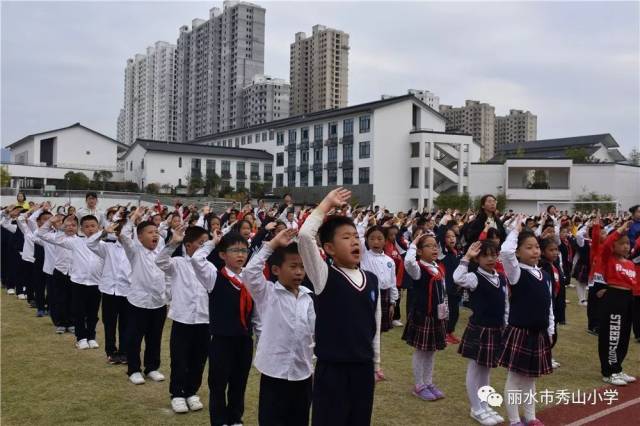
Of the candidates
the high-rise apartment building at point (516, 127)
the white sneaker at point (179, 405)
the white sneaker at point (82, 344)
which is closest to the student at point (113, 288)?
the white sneaker at point (82, 344)

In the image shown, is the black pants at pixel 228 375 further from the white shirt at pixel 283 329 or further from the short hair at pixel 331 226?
the short hair at pixel 331 226

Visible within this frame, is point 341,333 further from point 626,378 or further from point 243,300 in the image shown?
point 626,378

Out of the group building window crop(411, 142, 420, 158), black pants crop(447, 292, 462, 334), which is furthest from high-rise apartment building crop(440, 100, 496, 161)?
black pants crop(447, 292, 462, 334)

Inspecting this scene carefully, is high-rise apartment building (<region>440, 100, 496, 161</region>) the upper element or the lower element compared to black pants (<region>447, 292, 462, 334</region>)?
upper

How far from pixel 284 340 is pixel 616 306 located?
4491mm

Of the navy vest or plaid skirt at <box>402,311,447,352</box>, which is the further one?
plaid skirt at <box>402,311,447,352</box>

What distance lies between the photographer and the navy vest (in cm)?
316

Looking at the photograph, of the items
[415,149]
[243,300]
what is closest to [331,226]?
[243,300]

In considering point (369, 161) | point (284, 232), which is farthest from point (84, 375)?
point (369, 161)

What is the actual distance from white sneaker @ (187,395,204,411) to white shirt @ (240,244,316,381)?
1775mm

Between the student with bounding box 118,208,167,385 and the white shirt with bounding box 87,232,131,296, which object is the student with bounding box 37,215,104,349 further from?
the student with bounding box 118,208,167,385

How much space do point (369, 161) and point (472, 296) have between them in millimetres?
39618

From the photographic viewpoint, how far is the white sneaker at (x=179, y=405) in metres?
5.12

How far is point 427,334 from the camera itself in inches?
217
